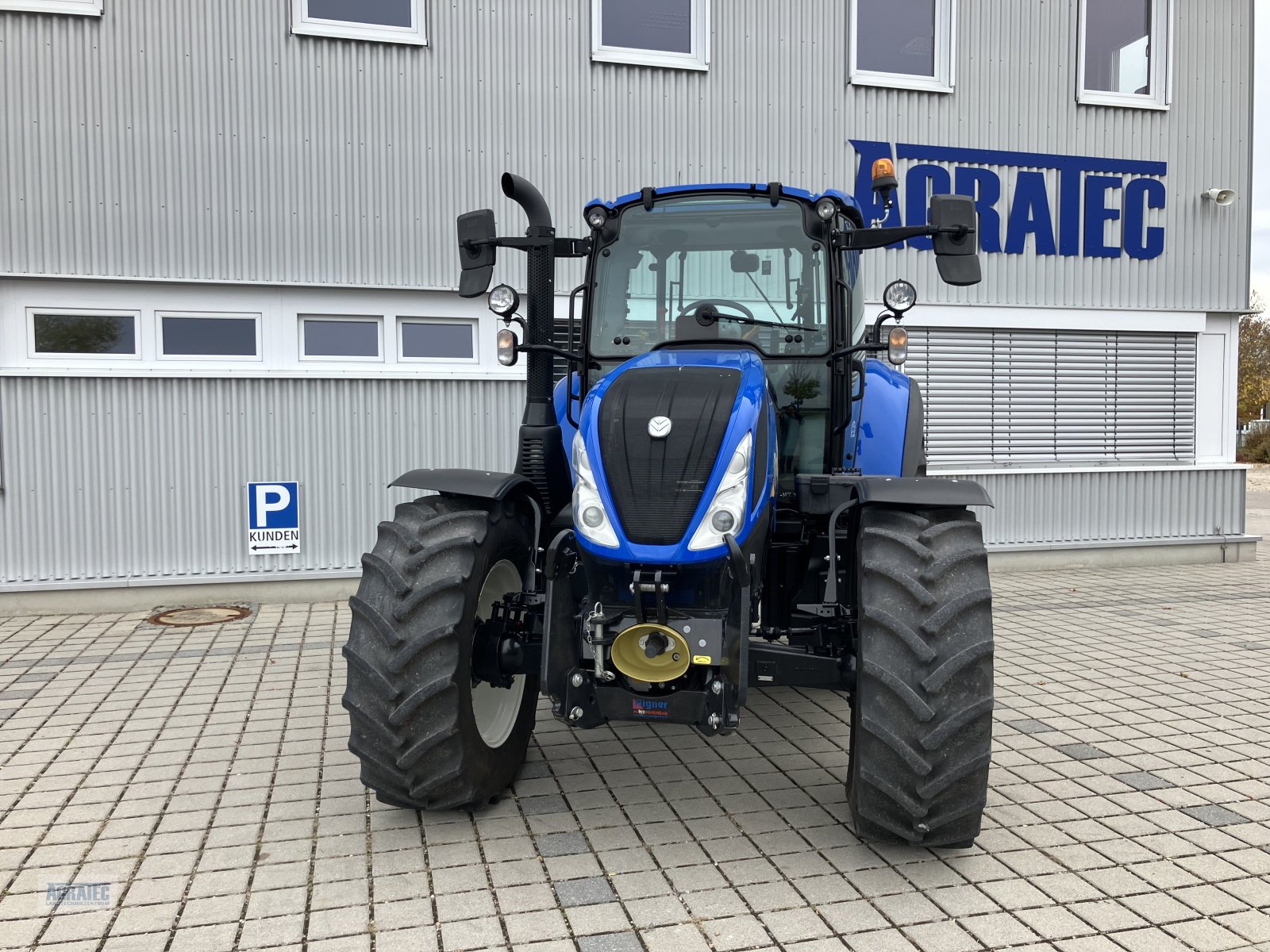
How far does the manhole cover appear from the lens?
7523 mm

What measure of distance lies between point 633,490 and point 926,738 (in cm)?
123

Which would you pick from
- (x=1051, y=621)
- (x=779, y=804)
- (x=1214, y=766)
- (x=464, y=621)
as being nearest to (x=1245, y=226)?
(x=1051, y=621)

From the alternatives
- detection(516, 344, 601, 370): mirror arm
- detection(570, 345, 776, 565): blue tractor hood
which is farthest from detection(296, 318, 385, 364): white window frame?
detection(570, 345, 776, 565): blue tractor hood

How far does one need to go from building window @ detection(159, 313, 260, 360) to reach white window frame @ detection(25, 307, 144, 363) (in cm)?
17

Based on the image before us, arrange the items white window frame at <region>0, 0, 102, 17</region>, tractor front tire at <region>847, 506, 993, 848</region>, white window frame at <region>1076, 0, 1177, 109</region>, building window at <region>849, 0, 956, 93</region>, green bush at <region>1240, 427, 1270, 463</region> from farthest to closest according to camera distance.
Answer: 1. green bush at <region>1240, 427, 1270, 463</region>
2. white window frame at <region>1076, 0, 1177, 109</region>
3. building window at <region>849, 0, 956, 93</region>
4. white window frame at <region>0, 0, 102, 17</region>
5. tractor front tire at <region>847, 506, 993, 848</region>

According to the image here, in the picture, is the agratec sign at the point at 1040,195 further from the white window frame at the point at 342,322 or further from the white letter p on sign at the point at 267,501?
the white letter p on sign at the point at 267,501

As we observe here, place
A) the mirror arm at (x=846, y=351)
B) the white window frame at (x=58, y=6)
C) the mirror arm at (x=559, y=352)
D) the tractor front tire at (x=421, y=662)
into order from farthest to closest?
the white window frame at (x=58, y=6) → the mirror arm at (x=559, y=352) → the mirror arm at (x=846, y=351) → the tractor front tire at (x=421, y=662)

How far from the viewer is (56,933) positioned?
303 cm

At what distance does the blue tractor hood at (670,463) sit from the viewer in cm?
337

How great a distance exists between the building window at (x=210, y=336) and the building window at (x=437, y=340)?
1.17m

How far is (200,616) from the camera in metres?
7.75

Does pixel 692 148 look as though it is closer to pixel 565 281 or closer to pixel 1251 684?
pixel 565 281

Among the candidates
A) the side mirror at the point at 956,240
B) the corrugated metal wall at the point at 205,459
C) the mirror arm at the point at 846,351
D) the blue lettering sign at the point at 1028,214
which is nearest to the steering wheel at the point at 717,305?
the mirror arm at the point at 846,351

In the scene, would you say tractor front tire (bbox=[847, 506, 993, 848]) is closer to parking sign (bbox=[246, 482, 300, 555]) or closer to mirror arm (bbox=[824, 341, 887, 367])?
mirror arm (bbox=[824, 341, 887, 367])
